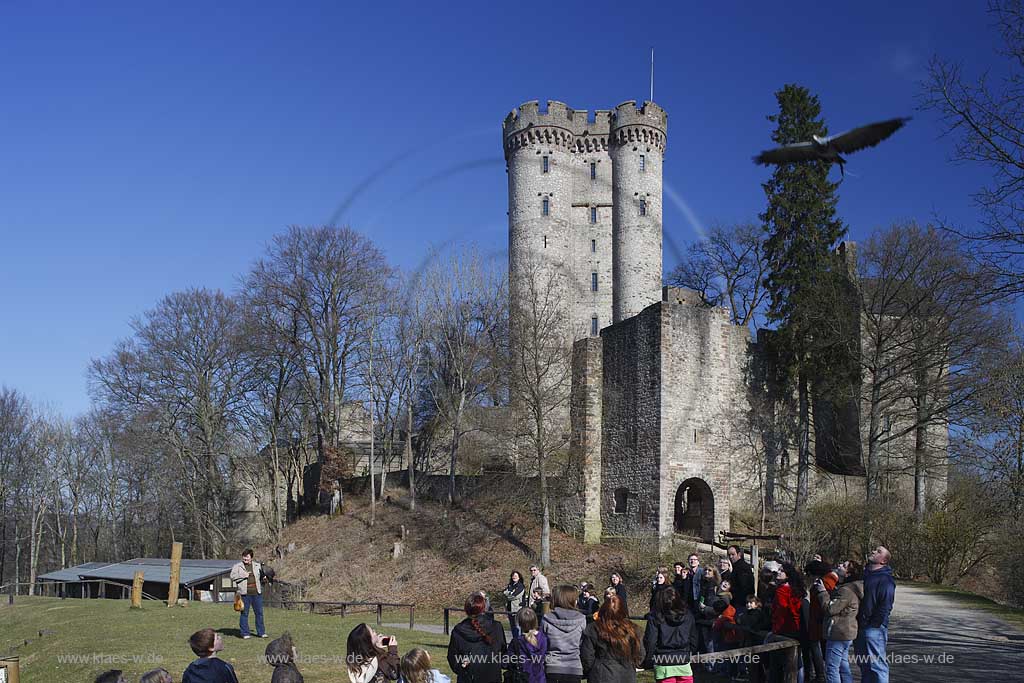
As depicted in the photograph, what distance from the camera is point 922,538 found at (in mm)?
27531

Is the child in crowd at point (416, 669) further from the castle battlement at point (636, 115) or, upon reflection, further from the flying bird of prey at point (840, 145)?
the castle battlement at point (636, 115)

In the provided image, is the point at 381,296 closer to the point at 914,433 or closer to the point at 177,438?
the point at 177,438

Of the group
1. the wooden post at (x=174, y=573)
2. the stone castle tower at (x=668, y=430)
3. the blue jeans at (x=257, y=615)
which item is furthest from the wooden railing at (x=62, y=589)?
the stone castle tower at (x=668, y=430)

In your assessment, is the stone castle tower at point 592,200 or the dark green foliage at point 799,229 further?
the stone castle tower at point 592,200

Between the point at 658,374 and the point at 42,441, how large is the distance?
39059mm

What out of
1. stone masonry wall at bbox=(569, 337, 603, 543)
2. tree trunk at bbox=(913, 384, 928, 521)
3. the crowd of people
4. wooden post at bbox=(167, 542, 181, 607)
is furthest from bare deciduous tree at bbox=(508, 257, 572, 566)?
the crowd of people

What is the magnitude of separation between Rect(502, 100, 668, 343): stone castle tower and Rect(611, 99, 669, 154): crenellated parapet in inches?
2.3

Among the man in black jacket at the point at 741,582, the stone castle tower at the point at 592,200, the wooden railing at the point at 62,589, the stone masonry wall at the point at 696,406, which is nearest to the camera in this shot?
the man in black jacket at the point at 741,582

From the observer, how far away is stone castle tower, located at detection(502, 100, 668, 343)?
5000 cm

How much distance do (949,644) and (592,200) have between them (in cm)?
3885

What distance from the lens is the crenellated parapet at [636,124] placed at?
51.9 meters

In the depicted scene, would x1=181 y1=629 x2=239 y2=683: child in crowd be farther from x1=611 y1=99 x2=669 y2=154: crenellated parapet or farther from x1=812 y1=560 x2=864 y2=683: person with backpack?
x1=611 y1=99 x2=669 y2=154: crenellated parapet

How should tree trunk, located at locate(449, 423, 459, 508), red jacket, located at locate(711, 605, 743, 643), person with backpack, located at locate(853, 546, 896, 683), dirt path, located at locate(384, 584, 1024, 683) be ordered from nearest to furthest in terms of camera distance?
1. person with backpack, located at locate(853, 546, 896, 683)
2. red jacket, located at locate(711, 605, 743, 643)
3. dirt path, located at locate(384, 584, 1024, 683)
4. tree trunk, located at locate(449, 423, 459, 508)

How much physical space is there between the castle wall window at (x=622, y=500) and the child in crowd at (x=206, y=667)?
26.9 m
